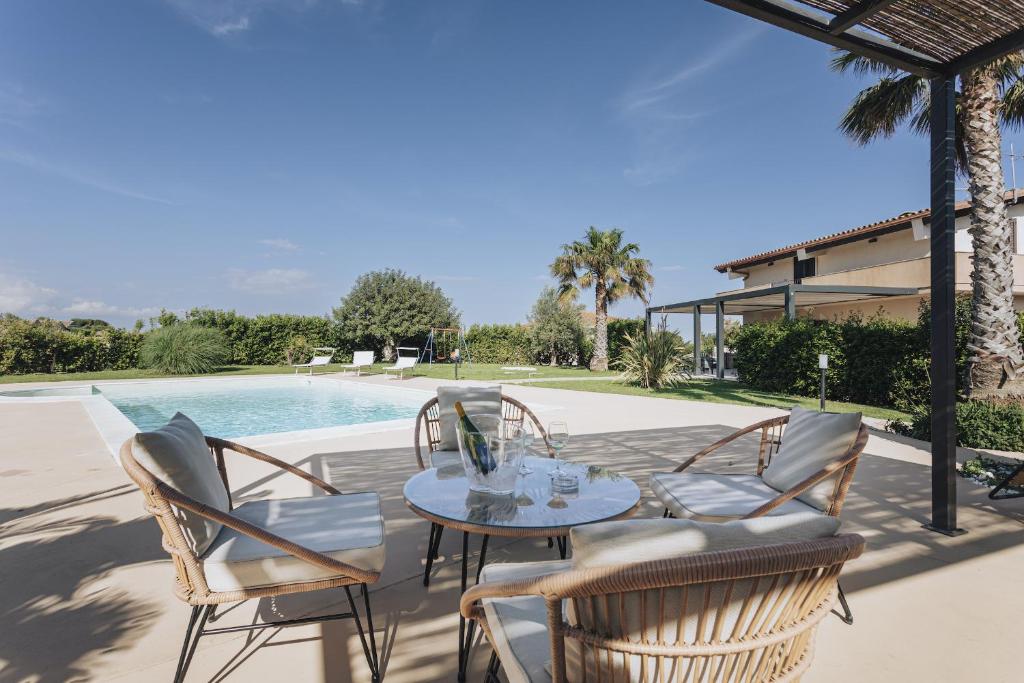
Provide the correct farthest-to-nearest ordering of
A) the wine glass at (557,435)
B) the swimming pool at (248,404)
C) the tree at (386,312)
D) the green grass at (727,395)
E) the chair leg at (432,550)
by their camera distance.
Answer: the tree at (386,312), the green grass at (727,395), the swimming pool at (248,404), the wine glass at (557,435), the chair leg at (432,550)

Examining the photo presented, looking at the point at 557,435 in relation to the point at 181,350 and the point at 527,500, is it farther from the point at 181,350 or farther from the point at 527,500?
the point at 181,350

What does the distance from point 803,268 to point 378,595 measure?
2010 cm

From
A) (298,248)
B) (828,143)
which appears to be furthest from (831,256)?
(298,248)

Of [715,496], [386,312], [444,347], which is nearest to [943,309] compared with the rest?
[715,496]

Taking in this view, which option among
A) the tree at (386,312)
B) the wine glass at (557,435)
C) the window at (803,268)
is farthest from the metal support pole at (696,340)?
the wine glass at (557,435)

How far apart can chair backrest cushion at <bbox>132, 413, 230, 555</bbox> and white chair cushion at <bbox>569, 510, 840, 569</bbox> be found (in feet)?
4.95

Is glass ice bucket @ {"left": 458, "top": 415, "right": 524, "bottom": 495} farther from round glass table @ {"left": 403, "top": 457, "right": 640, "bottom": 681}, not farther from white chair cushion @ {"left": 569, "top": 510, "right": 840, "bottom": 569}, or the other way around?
white chair cushion @ {"left": 569, "top": 510, "right": 840, "bottom": 569}

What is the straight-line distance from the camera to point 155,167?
19.6 m

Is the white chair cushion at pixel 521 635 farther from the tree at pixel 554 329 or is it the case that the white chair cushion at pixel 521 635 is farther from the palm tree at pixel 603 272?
the tree at pixel 554 329

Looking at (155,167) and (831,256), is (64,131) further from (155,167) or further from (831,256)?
(831,256)

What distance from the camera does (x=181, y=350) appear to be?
16.0 m

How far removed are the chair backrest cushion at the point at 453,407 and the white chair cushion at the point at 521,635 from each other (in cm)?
200

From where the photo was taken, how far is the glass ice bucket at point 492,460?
2.16 meters

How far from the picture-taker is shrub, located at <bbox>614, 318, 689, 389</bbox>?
41.0 ft
